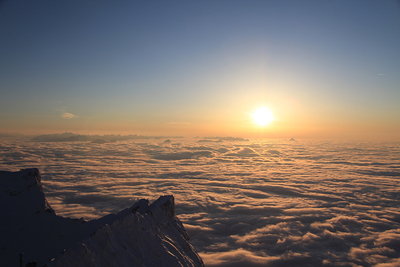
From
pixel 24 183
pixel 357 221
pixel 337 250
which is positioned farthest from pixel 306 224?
pixel 24 183

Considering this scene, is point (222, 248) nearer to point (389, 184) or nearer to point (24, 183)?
point (24, 183)

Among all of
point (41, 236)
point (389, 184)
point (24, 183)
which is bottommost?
point (389, 184)

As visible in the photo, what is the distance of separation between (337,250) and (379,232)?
6.85 feet

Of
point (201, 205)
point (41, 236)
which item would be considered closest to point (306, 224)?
point (201, 205)

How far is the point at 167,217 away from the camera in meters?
2.38

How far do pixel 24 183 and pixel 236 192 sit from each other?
28.5 ft

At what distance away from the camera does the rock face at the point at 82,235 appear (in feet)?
4.88

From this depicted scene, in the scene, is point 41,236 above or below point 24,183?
below

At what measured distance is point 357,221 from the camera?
611cm

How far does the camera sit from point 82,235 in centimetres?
220

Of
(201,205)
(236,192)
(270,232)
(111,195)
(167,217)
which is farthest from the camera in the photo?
(236,192)

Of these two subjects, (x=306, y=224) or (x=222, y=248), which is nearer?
(x=222, y=248)

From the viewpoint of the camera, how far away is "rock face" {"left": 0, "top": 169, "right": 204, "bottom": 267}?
149 cm

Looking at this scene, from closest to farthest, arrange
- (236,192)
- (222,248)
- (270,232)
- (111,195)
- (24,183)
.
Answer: (24,183) < (222,248) < (270,232) < (111,195) < (236,192)
